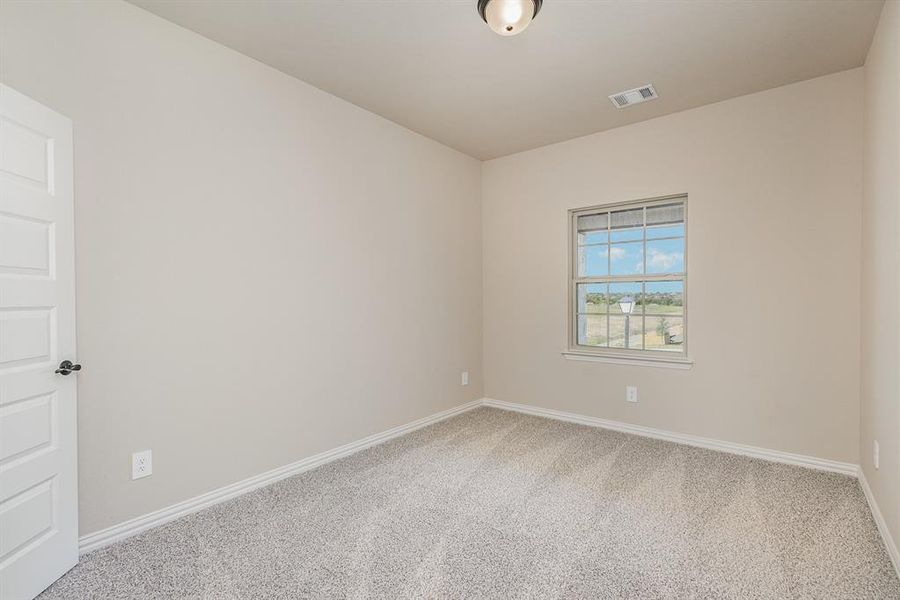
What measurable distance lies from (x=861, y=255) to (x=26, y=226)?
4404 millimetres

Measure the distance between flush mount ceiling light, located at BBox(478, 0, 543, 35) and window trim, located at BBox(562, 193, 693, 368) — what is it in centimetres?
208

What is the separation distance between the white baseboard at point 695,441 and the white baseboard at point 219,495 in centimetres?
129

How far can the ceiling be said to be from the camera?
224 cm

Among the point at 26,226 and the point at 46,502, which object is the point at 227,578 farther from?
the point at 26,226

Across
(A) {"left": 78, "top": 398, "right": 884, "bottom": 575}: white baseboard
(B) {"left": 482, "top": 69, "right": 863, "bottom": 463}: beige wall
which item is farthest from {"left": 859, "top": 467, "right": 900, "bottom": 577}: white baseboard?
(B) {"left": 482, "top": 69, "right": 863, "bottom": 463}: beige wall

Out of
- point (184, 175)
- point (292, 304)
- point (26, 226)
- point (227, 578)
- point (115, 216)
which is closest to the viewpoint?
point (26, 226)

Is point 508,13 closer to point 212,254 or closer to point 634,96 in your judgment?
point 634,96

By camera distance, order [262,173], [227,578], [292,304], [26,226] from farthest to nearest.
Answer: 1. [292,304]
2. [262,173]
3. [227,578]
4. [26,226]

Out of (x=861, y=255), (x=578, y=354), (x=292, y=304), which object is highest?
(x=861, y=255)

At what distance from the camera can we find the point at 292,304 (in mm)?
2912

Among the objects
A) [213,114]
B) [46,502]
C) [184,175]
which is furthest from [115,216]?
[46,502]

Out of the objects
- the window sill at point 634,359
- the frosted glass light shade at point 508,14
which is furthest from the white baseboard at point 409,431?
the frosted glass light shade at point 508,14

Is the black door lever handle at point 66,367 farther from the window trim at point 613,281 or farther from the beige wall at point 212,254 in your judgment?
the window trim at point 613,281

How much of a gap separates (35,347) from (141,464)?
803 millimetres
